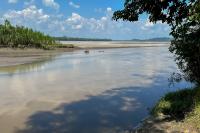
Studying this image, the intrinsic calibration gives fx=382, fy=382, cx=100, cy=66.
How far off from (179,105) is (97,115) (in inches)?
172

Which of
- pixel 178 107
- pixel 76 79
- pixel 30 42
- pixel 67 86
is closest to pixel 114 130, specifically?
pixel 178 107

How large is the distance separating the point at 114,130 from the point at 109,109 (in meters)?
4.30

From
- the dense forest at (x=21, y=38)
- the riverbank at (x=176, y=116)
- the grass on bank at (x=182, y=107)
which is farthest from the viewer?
the dense forest at (x=21, y=38)

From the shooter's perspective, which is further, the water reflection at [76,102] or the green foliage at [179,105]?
the water reflection at [76,102]

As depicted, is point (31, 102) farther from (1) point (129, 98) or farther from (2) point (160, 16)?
(2) point (160, 16)

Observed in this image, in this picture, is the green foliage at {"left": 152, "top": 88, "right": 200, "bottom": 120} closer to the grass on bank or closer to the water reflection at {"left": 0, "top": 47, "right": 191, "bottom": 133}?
the grass on bank

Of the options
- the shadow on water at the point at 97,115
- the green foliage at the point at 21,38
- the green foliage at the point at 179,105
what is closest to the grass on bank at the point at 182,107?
the green foliage at the point at 179,105

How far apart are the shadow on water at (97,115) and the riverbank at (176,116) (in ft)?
4.04

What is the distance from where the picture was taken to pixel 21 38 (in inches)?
3669

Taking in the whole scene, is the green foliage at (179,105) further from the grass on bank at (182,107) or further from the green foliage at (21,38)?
the green foliage at (21,38)

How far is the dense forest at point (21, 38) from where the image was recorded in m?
91.2

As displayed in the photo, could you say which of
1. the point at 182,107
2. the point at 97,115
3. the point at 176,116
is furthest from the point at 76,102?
the point at 176,116

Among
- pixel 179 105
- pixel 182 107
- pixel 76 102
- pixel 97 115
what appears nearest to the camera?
pixel 182 107

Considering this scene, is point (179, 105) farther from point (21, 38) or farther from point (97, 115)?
point (21, 38)
